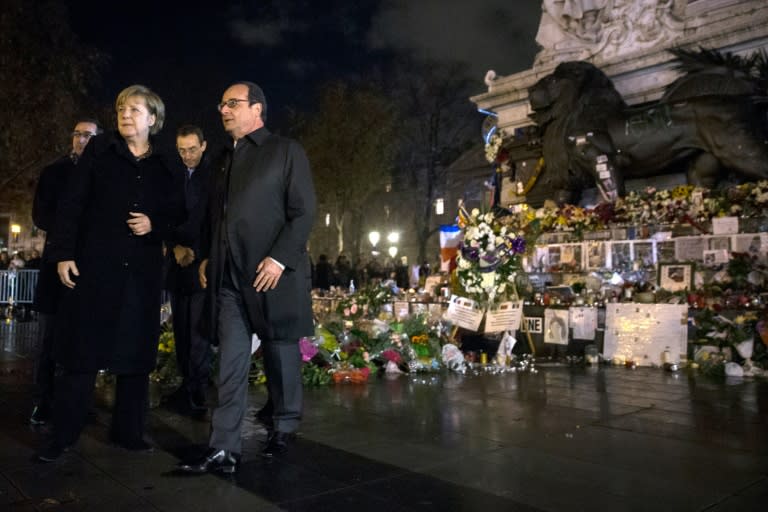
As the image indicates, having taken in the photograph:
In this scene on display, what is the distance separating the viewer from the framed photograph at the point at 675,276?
795cm

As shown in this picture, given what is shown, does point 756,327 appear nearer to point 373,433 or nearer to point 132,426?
point 373,433

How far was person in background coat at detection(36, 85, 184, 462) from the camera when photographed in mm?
3424

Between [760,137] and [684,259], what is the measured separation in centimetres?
204

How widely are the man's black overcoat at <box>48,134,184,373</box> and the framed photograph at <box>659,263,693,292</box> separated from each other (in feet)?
21.7

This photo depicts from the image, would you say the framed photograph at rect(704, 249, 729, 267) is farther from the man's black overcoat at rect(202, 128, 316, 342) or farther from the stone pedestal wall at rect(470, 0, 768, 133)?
the man's black overcoat at rect(202, 128, 316, 342)

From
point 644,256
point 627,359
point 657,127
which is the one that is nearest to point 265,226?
point 627,359

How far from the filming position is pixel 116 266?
11.6 ft

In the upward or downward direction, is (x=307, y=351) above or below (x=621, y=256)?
below

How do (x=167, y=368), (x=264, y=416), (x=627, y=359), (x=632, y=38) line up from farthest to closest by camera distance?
(x=632, y=38) → (x=627, y=359) → (x=167, y=368) → (x=264, y=416)

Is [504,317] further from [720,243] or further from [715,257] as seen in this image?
[720,243]

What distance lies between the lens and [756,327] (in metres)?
6.71

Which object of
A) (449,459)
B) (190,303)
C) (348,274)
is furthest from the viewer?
(348,274)

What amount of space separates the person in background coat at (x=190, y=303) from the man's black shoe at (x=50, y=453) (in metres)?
1.42

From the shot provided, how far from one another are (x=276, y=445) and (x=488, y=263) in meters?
4.86
